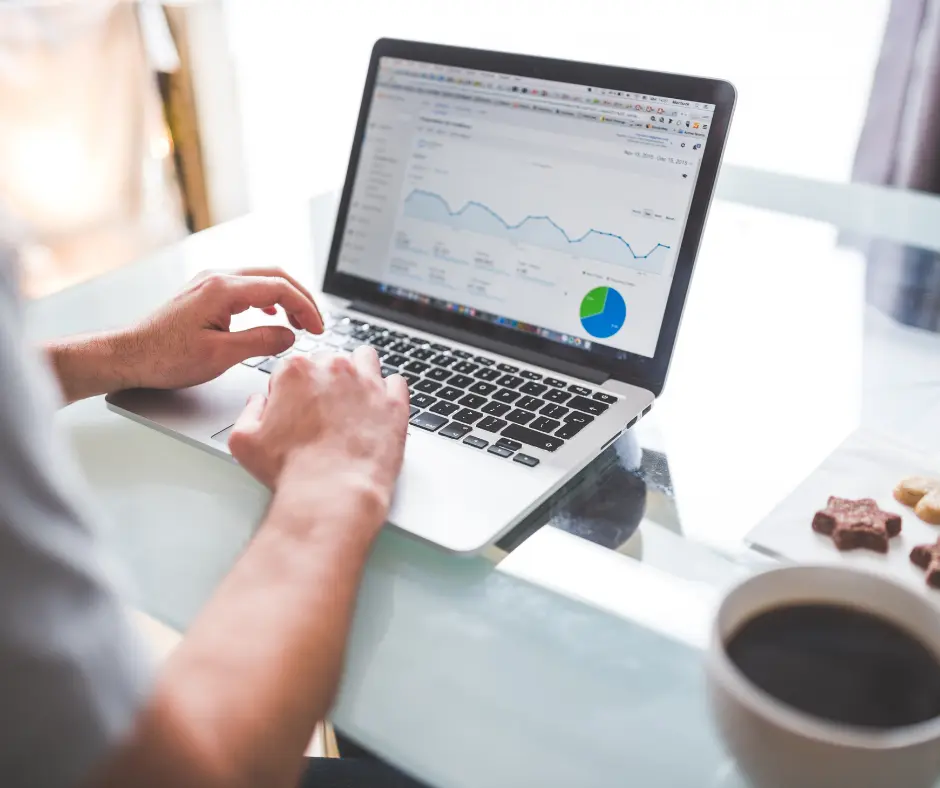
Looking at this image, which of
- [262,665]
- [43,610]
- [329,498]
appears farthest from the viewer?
[329,498]

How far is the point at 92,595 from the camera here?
37 cm

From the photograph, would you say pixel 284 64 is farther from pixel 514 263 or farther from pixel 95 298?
pixel 514 263

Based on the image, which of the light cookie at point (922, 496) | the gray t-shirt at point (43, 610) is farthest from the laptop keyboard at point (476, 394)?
the gray t-shirt at point (43, 610)

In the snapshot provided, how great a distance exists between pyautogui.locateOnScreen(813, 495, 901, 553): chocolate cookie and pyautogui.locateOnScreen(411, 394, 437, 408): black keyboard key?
33 cm

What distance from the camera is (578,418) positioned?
0.76 m

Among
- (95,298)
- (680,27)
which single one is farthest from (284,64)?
(95,298)

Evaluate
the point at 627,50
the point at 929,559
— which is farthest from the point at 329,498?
the point at 627,50

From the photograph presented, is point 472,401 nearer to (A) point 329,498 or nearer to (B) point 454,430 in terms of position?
(B) point 454,430

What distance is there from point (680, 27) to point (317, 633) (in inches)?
68.0

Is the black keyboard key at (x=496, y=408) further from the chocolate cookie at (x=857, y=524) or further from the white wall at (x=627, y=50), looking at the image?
the white wall at (x=627, y=50)

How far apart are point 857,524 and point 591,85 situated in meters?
0.48

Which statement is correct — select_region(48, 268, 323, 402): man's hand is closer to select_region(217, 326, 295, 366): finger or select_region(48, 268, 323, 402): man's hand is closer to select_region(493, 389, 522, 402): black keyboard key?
select_region(217, 326, 295, 366): finger

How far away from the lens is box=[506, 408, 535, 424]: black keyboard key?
0.76 meters

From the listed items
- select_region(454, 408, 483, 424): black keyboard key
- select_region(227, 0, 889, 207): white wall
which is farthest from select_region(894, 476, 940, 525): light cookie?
select_region(227, 0, 889, 207): white wall
